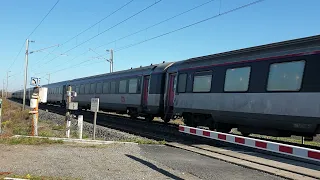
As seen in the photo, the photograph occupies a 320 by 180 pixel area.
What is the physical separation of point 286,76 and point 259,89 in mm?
1206

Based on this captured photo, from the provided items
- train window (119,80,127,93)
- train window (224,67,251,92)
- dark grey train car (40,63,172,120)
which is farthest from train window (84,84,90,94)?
train window (224,67,251,92)

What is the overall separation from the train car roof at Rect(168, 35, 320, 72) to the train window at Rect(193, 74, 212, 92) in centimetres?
57

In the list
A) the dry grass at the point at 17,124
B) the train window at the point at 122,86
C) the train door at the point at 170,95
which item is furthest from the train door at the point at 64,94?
the train door at the point at 170,95

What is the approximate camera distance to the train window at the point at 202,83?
1452 centimetres

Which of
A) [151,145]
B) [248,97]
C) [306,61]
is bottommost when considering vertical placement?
[151,145]

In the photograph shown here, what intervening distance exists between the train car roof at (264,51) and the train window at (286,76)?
0.38 metres

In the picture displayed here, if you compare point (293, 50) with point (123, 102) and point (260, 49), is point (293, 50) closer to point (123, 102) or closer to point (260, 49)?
point (260, 49)

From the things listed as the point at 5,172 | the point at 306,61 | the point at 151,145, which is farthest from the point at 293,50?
the point at 5,172

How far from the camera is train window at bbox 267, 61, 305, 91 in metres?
10.5

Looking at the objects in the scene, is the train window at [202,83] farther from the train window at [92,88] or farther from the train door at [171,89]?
the train window at [92,88]

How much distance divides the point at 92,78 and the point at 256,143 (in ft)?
91.2

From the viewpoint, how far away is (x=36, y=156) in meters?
8.48

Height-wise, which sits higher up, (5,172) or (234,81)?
(234,81)

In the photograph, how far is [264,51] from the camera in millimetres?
11867
